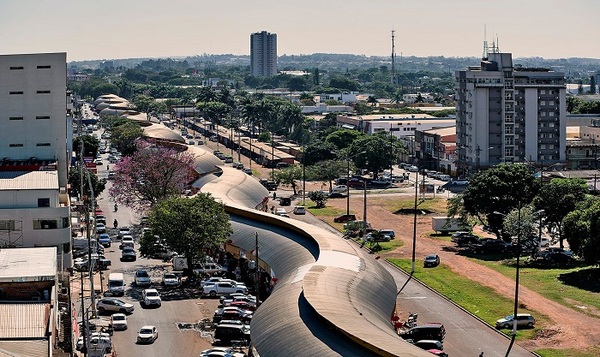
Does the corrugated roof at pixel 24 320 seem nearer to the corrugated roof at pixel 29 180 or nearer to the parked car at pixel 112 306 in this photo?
the parked car at pixel 112 306

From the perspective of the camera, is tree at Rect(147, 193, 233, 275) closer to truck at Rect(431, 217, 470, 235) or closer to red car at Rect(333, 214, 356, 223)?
truck at Rect(431, 217, 470, 235)

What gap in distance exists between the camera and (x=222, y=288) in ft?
219

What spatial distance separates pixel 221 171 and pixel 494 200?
1407 inches

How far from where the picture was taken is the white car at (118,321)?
5825cm

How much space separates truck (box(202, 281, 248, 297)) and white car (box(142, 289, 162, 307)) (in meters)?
3.20

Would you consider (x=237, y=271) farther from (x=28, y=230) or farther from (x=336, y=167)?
(x=336, y=167)

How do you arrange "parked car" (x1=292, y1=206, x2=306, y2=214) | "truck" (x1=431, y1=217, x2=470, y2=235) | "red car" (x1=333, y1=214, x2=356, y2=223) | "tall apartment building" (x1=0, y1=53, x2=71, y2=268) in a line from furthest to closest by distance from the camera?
"parked car" (x1=292, y1=206, x2=306, y2=214) < "red car" (x1=333, y1=214, x2=356, y2=223) < "truck" (x1=431, y1=217, x2=470, y2=235) < "tall apartment building" (x1=0, y1=53, x2=71, y2=268)

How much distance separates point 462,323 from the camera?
200 feet

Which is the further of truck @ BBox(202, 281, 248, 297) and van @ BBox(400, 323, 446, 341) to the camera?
truck @ BBox(202, 281, 248, 297)

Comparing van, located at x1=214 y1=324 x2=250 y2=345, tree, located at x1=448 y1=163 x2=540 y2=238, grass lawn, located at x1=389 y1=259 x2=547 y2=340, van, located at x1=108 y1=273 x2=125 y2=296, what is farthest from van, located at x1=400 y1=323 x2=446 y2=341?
tree, located at x1=448 y1=163 x2=540 y2=238

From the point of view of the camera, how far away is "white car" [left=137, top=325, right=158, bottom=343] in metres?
55.4

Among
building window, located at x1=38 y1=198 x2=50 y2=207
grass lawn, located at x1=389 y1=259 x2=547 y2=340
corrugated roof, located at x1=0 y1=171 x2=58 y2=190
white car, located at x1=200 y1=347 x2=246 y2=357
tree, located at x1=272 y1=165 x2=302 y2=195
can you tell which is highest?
corrugated roof, located at x1=0 y1=171 x2=58 y2=190

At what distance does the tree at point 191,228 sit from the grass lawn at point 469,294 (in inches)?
550

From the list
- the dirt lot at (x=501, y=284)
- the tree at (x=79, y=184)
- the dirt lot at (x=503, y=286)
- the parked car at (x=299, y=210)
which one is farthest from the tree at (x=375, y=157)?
the tree at (x=79, y=184)
